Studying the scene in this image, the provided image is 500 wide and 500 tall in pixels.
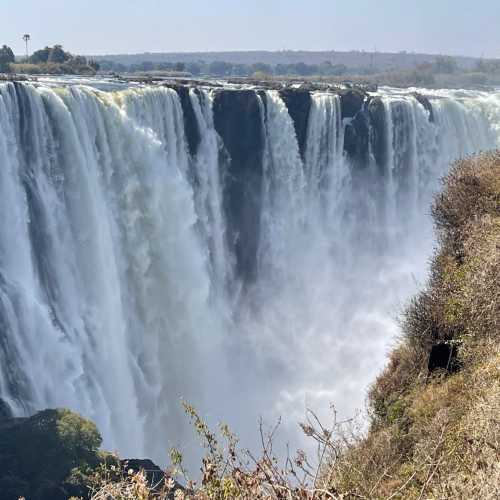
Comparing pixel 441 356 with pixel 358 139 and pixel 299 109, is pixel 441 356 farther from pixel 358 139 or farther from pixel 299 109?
pixel 358 139

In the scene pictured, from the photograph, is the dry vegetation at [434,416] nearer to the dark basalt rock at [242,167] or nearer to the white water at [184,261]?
the white water at [184,261]

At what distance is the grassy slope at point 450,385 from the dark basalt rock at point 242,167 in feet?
36.6

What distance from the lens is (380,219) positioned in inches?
1225

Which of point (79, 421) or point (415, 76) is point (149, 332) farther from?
point (415, 76)

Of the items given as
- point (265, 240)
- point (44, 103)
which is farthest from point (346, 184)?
point (44, 103)

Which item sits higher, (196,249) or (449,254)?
(196,249)

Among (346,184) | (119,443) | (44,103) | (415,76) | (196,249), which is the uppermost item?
(415,76)

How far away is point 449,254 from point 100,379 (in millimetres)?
9475

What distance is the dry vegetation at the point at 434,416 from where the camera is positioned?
5.68 meters

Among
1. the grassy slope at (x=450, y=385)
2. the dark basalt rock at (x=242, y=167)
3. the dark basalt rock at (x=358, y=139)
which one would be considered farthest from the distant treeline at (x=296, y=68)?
the grassy slope at (x=450, y=385)

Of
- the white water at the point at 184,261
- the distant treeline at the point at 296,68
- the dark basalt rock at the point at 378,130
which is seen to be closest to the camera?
the white water at the point at 184,261

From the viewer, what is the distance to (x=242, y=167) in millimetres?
26625

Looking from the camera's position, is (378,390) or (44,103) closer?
(378,390)

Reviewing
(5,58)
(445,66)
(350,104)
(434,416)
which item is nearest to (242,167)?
(350,104)
